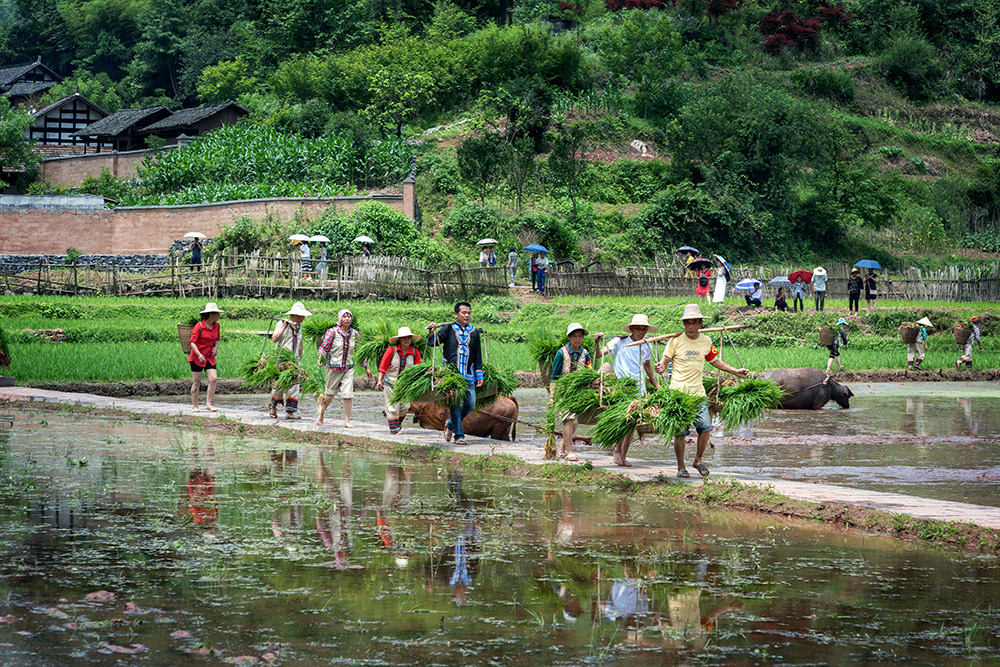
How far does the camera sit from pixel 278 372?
16.0m

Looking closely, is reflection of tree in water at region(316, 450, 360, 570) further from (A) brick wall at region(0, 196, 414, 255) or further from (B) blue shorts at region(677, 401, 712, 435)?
(A) brick wall at region(0, 196, 414, 255)

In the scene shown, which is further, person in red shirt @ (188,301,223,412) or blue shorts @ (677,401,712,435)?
person in red shirt @ (188,301,223,412)

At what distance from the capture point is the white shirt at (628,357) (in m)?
12.0

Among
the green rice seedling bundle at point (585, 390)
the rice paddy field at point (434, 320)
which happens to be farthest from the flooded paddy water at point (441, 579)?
the rice paddy field at point (434, 320)

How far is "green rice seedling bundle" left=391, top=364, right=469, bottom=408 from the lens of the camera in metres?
13.4

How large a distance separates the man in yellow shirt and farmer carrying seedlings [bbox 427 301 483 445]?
9.37 ft

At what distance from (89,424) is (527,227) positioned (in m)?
29.6

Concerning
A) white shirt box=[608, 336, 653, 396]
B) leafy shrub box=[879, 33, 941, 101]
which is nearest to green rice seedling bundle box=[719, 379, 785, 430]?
white shirt box=[608, 336, 653, 396]

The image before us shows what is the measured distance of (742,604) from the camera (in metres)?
6.77

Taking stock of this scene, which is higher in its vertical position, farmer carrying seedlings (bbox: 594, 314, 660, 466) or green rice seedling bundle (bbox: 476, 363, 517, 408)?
farmer carrying seedlings (bbox: 594, 314, 660, 466)

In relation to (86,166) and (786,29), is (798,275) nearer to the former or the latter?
(786,29)

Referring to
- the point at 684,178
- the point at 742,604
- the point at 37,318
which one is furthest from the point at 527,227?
the point at 742,604

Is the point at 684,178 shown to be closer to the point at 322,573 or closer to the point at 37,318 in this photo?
the point at 37,318

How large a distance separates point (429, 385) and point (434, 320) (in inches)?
689
